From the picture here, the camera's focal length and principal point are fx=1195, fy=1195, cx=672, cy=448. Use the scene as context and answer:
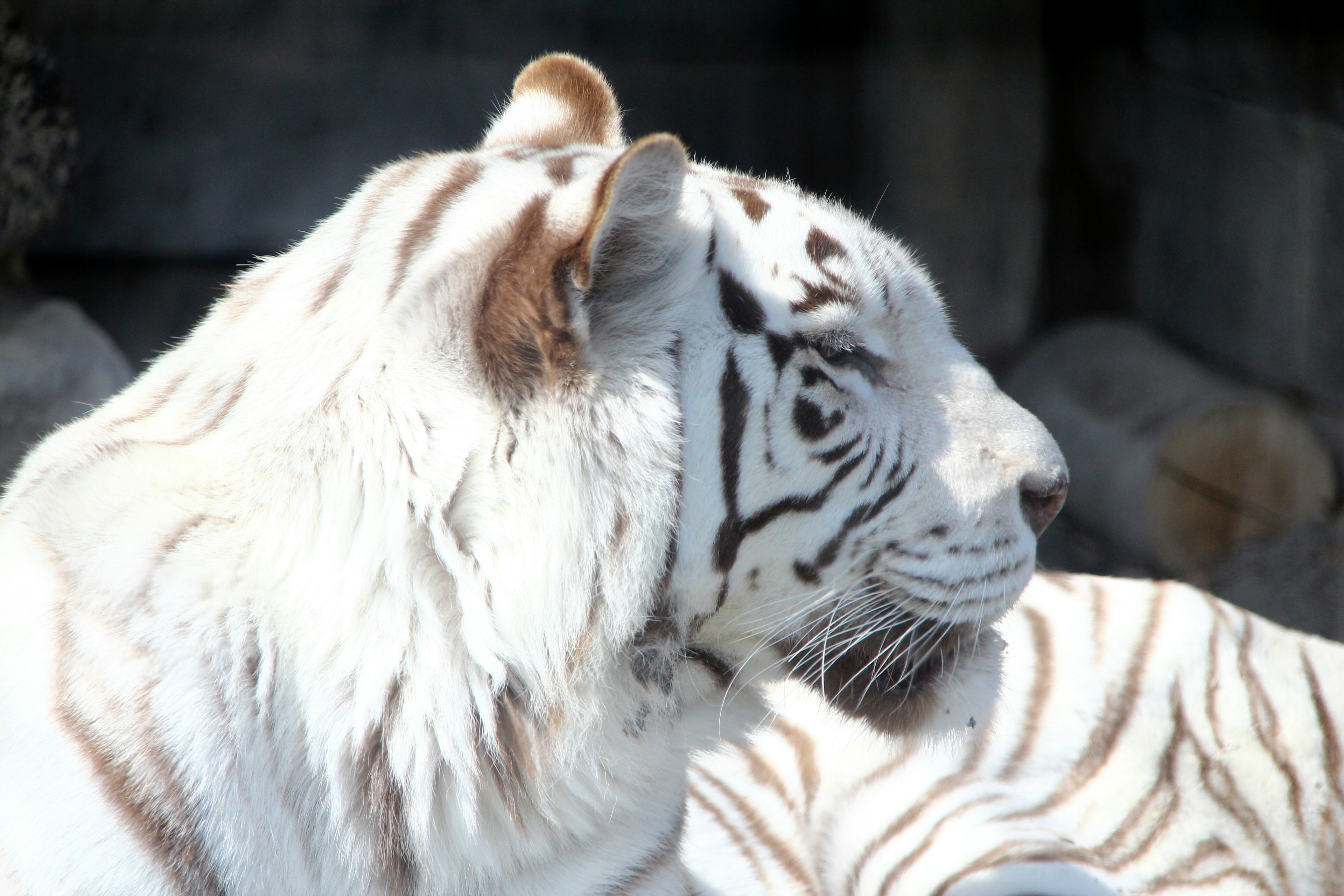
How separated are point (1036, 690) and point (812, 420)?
757 millimetres

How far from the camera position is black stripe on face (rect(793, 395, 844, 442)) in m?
1.02

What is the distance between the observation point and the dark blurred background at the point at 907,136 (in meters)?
2.97

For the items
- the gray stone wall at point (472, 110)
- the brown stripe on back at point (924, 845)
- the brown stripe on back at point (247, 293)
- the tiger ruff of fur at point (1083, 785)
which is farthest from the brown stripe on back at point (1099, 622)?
the gray stone wall at point (472, 110)

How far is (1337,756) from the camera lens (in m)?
1.55

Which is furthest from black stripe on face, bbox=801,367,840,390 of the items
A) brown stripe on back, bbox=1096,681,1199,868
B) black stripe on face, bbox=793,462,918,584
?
brown stripe on back, bbox=1096,681,1199,868

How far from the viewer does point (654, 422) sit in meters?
0.95

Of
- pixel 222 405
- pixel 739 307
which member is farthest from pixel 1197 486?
pixel 222 405

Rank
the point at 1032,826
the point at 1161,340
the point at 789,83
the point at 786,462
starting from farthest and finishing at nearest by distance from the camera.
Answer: the point at 789,83 → the point at 1161,340 → the point at 1032,826 → the point at 786,462

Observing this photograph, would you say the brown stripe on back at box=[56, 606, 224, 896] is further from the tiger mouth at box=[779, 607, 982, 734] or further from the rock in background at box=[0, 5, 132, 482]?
the rock in background at box=[0, 5, 132, 482]

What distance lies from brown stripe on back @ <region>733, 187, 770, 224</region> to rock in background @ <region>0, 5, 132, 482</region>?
201 cm

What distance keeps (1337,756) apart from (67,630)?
4.91 feet

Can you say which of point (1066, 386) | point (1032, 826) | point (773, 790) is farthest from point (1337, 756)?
point (1066, 386)

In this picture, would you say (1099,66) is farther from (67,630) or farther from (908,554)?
(67,630)

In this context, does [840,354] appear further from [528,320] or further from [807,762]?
[807,762]
